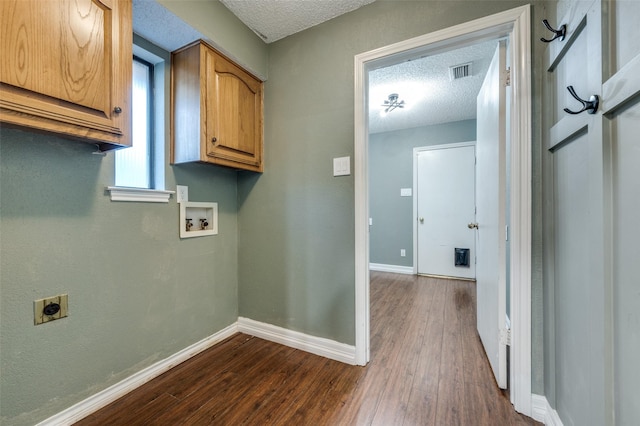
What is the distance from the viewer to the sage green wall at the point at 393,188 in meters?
4.22

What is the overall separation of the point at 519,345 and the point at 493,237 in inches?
24.0

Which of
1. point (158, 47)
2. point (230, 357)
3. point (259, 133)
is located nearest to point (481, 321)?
point (230, 357)

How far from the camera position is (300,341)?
1931mm

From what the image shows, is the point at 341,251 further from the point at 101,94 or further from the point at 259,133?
the point at 101,94

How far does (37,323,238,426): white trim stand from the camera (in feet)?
4.00

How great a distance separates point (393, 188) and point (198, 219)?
131 inches

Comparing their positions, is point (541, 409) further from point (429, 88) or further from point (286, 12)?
point (429, 88)

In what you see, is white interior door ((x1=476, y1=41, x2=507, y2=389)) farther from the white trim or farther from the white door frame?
the white trim

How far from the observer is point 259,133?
2033 mm

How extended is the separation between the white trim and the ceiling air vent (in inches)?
127

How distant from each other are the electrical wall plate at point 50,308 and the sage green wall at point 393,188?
397 centimetres

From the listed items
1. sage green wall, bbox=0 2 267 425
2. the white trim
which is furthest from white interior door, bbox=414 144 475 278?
the white trim

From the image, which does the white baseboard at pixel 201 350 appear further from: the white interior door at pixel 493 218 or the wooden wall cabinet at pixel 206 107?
the wooden wall cabinet at pixel 206 107

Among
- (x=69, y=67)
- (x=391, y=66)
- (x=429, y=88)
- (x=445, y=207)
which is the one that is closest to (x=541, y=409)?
(x=391, y=66)
